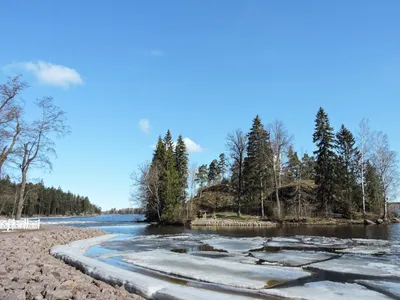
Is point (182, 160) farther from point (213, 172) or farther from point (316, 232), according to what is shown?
point (316, 232)

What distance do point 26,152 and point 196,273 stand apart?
23780 mm

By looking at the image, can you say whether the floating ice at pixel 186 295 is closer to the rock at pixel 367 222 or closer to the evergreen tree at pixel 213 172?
the rock at pixel 367 222

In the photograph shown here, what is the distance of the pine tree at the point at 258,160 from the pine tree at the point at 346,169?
31.8 feet

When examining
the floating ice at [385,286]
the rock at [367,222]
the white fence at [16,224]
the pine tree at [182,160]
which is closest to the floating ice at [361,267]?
the floating ice at [385,286]

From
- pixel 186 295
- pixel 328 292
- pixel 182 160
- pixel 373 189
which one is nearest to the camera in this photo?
pixel 186 295

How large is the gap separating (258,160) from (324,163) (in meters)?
9.24

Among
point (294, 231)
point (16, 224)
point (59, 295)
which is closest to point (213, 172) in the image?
point (294, 231)

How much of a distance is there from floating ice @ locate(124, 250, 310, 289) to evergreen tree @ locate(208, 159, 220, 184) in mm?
75448

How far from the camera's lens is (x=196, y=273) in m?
8.38

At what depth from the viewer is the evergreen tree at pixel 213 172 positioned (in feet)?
283

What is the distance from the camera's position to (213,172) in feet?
284

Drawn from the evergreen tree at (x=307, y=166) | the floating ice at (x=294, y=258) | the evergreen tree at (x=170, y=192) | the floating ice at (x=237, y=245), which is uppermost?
the evergreen tree at (x=307, y=166)

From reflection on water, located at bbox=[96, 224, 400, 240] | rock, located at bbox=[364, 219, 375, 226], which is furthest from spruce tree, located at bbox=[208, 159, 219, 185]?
reflection on water, located at bbox=[96, 224, 400, 240]

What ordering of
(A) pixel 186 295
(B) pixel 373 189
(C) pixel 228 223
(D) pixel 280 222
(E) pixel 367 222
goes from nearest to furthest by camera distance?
(A) pixel 186 295 < (E) pixel 367 222 < (D) pixel 280 222 < (C) pixel 228 223 < (B) pixel 373 189
